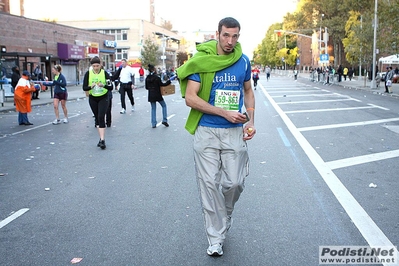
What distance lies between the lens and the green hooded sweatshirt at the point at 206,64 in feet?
13.5

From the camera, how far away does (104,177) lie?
745cm

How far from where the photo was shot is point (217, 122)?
421 centimetres

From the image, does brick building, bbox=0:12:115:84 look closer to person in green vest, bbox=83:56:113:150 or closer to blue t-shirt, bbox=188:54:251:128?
person in green vest, bbox=83:56:113:150

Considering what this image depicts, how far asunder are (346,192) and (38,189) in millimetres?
4345

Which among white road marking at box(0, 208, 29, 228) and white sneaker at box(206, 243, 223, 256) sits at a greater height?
white sneaker at box(206, 243, 223, 256)

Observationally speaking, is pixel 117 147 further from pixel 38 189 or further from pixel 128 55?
pixel 128 55

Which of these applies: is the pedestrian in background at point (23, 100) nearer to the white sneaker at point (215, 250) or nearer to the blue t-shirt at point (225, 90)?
the blue t-shirt at point (225, 90)

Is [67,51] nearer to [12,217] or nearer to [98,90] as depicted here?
[98,90]

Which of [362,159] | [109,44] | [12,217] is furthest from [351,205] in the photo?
[109,44]

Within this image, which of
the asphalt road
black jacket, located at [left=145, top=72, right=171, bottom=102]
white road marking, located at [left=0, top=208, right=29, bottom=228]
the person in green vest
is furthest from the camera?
black jacket, located at [left=145, top=72, right=171, bottom=102]

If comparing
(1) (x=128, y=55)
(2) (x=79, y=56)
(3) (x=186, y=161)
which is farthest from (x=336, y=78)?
(3) (x=186, y=161)

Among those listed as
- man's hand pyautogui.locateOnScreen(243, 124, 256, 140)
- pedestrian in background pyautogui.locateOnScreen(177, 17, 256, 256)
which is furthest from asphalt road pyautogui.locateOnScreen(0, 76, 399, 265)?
man's hand pyautogui.locateOnScreen(243, 124, 256, 140)

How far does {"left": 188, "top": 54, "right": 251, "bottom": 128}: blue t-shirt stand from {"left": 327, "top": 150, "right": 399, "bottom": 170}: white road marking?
4175 mm

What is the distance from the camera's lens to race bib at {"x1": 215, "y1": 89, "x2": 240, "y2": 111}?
4.20m
